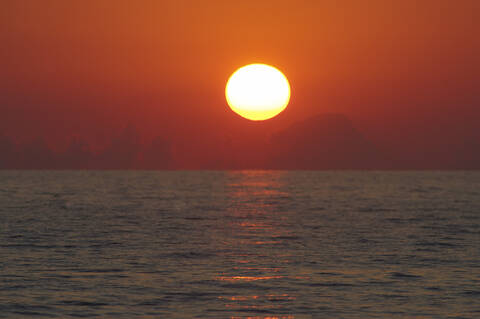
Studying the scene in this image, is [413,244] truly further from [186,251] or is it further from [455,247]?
[186,251]

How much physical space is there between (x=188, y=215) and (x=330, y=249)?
34.9 meters

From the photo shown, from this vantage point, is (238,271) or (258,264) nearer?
(238,271)

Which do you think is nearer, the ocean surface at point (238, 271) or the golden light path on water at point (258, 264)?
the ocean surface at point (238, 271)

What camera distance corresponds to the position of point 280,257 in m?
38.3

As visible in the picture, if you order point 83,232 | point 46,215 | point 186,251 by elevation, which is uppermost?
point 46,215

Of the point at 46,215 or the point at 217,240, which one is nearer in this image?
the point at 217,240

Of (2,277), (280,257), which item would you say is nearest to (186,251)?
(280,257)

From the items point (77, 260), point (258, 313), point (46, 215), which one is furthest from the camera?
point (46, 215)

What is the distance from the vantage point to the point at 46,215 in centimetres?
7388

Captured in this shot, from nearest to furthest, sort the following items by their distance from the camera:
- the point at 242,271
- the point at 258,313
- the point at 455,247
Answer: the point at 258,313 → the point at 242,271 → the point at 455,247

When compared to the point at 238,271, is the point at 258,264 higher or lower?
higher

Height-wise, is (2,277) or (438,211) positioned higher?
(438,211)

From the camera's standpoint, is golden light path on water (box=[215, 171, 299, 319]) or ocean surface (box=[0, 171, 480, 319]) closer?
ocean surface (box=[0, 171, 480, 319])

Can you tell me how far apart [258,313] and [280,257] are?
14441mm
